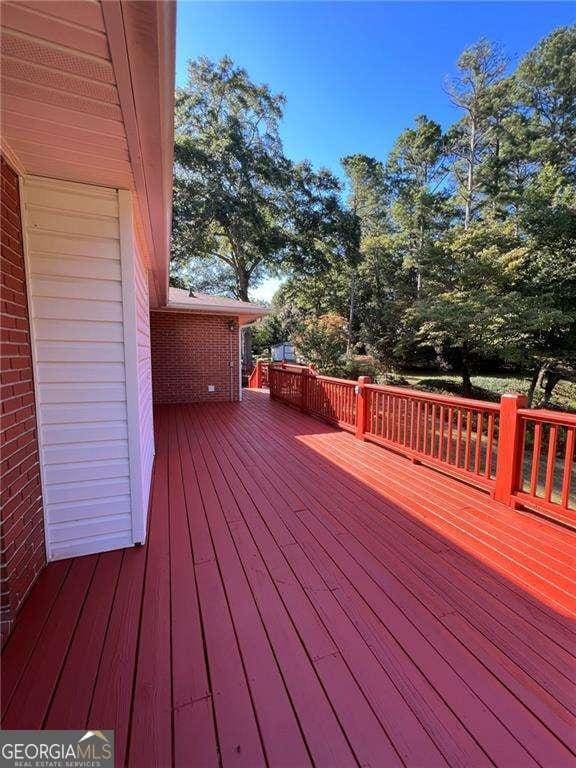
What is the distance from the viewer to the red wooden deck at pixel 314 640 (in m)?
1.16

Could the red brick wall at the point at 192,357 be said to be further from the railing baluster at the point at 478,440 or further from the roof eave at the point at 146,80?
the railing baluster at the point at 478,440

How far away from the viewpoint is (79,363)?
2.12 meters

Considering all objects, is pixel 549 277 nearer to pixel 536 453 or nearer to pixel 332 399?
pixel 332 399

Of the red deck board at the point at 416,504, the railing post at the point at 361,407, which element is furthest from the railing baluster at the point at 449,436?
the railing post at the point at 361,407

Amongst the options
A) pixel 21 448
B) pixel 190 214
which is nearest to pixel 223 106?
pixel 190 214

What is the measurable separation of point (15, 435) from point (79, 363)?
0.56 meters

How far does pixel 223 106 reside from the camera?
45.5 feet

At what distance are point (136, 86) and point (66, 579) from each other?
2.47m

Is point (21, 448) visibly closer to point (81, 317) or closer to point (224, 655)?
point (81, 317)

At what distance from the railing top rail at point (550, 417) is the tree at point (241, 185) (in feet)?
44.6

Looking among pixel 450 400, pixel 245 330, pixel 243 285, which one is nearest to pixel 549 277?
pixel 450 400

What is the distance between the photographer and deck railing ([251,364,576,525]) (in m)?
2.59

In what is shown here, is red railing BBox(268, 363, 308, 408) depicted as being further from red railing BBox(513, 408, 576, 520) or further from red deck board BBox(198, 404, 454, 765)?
red deck board BBox(198, 404, 454, 765)

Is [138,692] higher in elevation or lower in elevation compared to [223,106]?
lower
